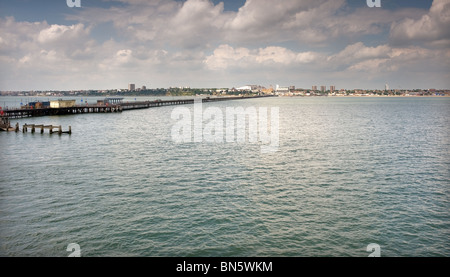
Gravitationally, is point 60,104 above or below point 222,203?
above

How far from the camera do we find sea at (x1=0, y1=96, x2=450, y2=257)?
58.1 feet

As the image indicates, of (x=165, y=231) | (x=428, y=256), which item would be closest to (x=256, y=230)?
(x=165, y=231)

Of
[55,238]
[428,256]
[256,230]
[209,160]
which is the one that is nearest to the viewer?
[428,256]

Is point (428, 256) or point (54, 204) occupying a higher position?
point (54, 204)

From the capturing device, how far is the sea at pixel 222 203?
17.7 metres

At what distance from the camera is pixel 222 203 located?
78.0 feet

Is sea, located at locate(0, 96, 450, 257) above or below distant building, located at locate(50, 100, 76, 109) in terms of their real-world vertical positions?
below

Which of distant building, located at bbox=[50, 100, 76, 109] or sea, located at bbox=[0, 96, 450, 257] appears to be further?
distant building, located at bbox=[50, 100, 76, 109]

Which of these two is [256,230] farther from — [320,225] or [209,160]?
[209,160]

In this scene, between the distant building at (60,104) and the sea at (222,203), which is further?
the distant building at (60,104)

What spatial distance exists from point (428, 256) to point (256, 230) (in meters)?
9.36

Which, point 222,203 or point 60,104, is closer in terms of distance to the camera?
point 222,203

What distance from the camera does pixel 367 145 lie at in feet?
164

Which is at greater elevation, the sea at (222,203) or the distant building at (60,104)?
the distant building at (60,104)
